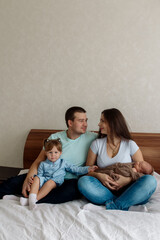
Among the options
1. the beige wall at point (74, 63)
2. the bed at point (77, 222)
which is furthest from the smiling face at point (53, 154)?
the beige wall at point (74, 63)

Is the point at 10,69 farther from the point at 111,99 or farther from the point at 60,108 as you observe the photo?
the point at 111,99

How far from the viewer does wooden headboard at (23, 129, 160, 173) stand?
1.82 meters

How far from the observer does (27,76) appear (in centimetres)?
228

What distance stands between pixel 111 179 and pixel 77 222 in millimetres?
434

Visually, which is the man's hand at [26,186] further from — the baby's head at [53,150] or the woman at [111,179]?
the woman at [111,179]

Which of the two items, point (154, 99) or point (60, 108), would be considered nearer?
point (154, 99)

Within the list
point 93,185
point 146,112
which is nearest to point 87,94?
point 146,112

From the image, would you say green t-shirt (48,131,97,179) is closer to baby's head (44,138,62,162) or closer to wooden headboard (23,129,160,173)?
baby's head (44,138,62,162)

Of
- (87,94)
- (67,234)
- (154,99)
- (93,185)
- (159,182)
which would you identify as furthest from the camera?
(87,94)

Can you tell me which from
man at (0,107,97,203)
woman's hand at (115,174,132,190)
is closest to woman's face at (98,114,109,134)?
man at (0,107,97,203)

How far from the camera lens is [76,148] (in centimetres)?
180

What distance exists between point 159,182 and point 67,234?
0.79 metres

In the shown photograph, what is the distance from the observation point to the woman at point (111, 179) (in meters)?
1.32

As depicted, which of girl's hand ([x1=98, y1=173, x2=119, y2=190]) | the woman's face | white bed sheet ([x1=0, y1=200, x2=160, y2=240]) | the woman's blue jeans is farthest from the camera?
the woman's face
